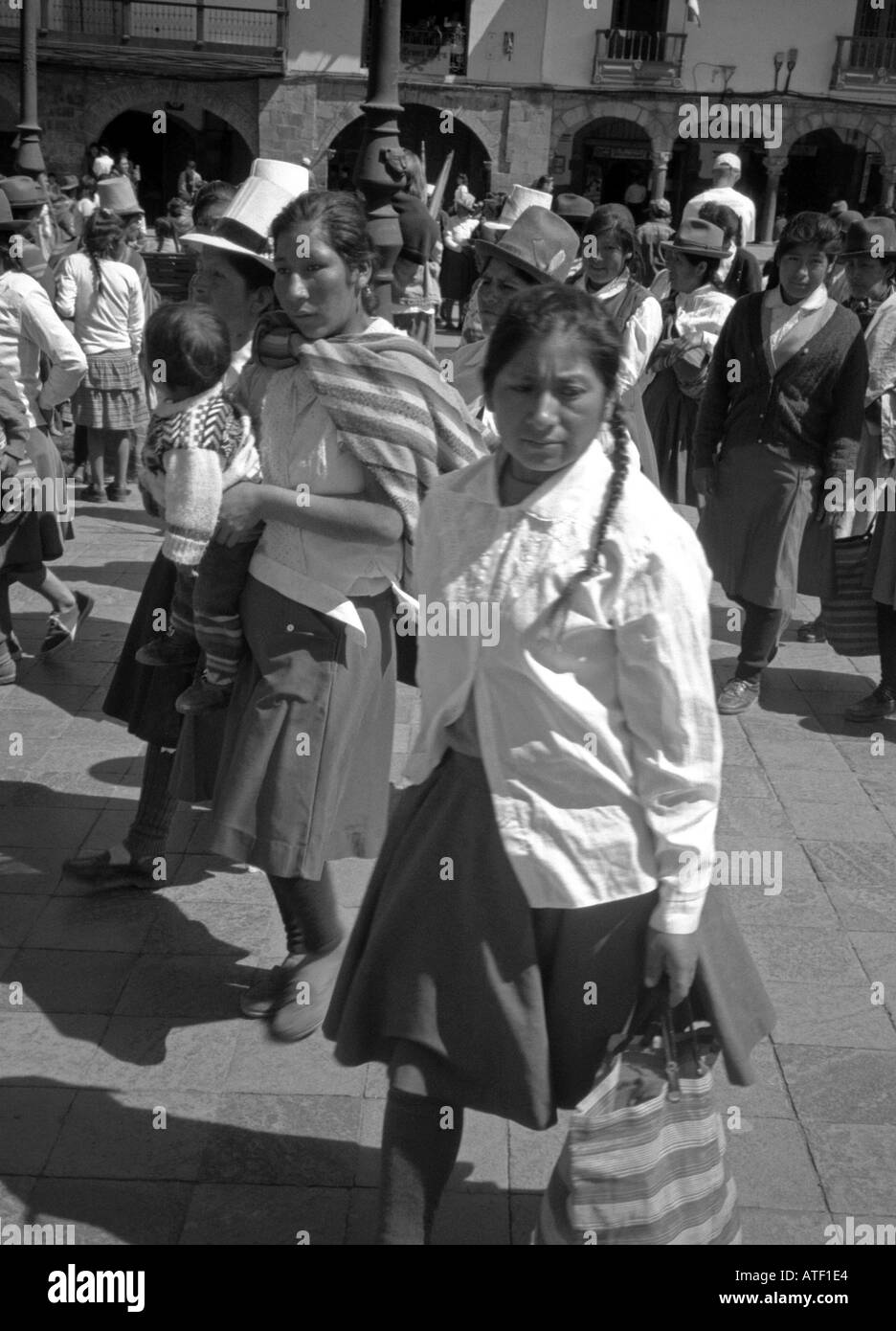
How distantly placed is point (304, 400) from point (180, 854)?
174cm

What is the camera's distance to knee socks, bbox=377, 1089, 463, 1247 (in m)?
2.39

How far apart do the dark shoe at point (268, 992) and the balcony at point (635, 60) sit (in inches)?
1290

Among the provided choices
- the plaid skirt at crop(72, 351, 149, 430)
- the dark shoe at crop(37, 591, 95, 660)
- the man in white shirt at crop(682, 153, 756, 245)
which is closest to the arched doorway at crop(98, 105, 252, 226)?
the man in white shirt at crop(682, 153, 756, 245)

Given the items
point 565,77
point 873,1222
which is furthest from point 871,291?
A: point 565,77

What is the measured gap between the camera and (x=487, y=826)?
229cm

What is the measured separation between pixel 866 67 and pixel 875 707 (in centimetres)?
3178

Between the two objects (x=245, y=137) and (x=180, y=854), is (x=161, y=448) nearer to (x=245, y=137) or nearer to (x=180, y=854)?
(x=180, y=854)

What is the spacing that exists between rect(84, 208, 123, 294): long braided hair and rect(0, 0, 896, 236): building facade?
25290mm

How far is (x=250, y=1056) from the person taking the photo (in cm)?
333

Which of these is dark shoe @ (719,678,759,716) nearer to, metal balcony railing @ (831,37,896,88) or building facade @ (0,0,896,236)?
building facade @ (0,0,896,236)

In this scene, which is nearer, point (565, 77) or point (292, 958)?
point (292, 958)

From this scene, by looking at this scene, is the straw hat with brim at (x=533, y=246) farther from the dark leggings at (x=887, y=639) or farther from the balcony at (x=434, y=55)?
the balcony at (x=434, y=55)

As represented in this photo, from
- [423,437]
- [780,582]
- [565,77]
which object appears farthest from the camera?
[565,77]

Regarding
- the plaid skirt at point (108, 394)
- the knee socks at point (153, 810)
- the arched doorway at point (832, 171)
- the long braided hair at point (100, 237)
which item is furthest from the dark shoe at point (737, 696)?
the arched doorway at point (832, 171)
